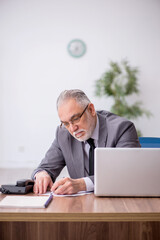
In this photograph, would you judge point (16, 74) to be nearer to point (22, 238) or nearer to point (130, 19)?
point (130, 19)

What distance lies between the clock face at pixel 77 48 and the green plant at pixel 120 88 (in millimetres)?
631

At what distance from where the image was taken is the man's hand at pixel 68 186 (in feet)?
5.19

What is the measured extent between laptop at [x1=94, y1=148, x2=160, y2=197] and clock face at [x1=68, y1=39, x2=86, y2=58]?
4942 millimetres

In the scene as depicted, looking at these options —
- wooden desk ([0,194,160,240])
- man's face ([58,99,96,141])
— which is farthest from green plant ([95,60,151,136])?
wooden desk ([0,194,160,240])

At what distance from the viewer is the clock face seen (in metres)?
6.20

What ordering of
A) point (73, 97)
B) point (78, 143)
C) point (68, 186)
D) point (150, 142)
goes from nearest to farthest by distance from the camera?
point (68, 186)
point (73, 97)
point (78, 143)
point (150, 142)

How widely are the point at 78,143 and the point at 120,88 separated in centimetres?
386

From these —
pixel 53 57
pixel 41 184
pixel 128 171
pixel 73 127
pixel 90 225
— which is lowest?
pixel 90 225

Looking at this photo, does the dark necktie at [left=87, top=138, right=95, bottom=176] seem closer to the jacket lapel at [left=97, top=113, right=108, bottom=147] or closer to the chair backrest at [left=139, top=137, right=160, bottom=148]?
the jacket lapel at [left=97, top=113, right=108, bottom=147]

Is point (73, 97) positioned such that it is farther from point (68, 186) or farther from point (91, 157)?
point (68, 186)

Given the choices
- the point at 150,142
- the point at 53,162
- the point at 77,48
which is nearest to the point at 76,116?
the point at 53,162

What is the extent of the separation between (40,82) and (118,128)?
452 centimetres

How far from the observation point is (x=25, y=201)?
1.46 metres

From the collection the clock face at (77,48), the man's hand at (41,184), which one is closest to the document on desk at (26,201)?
the man's hand at (41,184)
